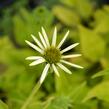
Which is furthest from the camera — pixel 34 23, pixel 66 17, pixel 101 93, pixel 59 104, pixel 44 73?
pixel 66 17

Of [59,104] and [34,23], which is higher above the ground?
[34,23]

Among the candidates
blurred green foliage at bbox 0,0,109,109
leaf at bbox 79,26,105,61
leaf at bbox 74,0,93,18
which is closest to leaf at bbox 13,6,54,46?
blurred green foliage at bbox 0,0,109,109

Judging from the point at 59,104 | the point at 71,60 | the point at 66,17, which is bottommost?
the point at 59,104

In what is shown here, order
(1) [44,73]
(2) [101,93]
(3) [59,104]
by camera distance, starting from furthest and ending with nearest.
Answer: (2) [101,93] → (3) [59,104] → (1) [44,73]

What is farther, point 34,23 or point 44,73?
point 34,23

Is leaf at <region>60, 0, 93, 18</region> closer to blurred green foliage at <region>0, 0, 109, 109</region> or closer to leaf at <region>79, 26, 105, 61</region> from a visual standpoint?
blurred green foliage at <region>0, 0, 109, 109</region>

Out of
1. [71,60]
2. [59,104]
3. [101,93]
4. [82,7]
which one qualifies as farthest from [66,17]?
[59,104]

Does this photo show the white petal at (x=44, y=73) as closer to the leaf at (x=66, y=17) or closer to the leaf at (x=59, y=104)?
the leaf at (x=59, y=104)

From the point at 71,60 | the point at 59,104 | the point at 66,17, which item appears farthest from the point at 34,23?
the point at 59,104

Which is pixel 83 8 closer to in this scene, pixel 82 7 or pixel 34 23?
pixel 82 7
